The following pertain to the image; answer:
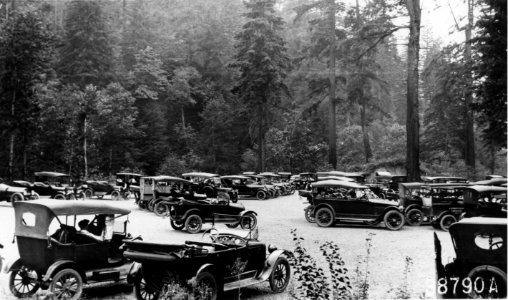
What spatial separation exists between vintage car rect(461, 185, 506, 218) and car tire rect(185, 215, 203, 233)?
8741 millimetres

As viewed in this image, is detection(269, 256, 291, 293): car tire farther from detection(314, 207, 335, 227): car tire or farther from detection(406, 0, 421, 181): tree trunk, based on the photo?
detection(406, 0, 421, 181): tree trunk

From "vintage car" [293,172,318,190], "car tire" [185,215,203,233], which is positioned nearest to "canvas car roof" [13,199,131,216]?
"car tire" [185,215,203,233]

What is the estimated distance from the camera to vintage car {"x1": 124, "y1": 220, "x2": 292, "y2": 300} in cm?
830

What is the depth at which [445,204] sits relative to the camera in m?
17.6

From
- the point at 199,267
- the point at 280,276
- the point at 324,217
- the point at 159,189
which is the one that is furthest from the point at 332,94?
the point at 199,267

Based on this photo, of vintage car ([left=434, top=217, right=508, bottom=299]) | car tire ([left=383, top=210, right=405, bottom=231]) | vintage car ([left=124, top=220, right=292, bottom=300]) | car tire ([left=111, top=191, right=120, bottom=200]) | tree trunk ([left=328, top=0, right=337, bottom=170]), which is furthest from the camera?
tree trunk ([left=328, top=0, right=337, bottom=170])

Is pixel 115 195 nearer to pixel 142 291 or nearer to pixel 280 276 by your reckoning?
pixel 280 276

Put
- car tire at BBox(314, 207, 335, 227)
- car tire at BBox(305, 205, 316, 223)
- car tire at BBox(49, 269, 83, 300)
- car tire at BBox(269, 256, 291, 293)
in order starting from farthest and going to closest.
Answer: car tire at BBox(305, 205, 316, 223)
car tire at BBox(314, 207, 335, 227)
car tire at BBox(269, 256, 291, 293)
car tire at BBox(49, 269, 83, 300)

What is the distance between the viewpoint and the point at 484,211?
15.8 meters

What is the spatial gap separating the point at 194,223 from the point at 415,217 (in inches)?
327

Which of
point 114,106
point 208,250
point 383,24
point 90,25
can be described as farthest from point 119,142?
point 208,250

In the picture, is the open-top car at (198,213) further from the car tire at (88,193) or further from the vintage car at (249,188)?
the car tire at (88,193)

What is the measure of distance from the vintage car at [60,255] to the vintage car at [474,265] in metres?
6.01

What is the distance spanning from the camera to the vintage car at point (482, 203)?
15664 mm
